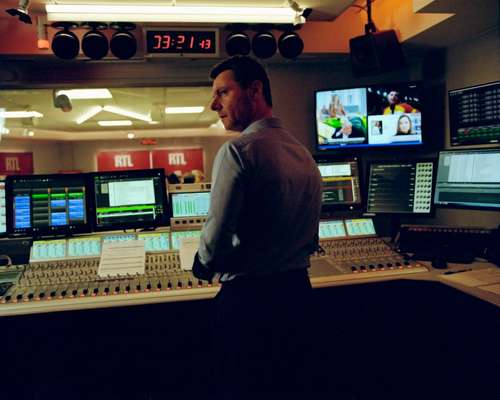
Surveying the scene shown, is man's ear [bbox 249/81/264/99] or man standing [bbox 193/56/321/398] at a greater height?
man's ear [bbox 249/81/264/99]

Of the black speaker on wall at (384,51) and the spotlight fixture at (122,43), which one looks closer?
the spotlight fixture at (122,43)

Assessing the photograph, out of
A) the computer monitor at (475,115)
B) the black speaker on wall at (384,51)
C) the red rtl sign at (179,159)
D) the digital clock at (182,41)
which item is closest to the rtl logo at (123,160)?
the red rtl sign at (179,159)

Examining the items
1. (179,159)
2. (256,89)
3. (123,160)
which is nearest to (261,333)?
(256,89)

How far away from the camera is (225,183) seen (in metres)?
1.35

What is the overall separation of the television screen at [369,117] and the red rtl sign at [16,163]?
10.6m

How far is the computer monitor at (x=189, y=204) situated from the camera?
273 centimetres

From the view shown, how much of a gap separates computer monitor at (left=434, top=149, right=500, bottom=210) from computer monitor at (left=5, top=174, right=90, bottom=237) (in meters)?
1.97

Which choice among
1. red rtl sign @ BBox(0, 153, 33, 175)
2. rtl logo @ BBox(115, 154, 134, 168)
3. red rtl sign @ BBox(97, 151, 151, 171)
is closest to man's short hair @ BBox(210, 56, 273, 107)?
red rtl sign @ BBox(0, 153, 33, 175)

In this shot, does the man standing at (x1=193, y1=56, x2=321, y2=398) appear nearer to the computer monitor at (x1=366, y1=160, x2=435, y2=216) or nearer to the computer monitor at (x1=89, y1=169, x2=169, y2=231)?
the computer monitor at (x1=89, y1=169, x2=169, y2=231)

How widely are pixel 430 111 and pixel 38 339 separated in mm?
2910

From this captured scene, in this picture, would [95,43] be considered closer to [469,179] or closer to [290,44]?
[290,44]

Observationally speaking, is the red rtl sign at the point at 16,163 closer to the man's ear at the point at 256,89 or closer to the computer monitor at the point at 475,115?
the computer monitor at the point at 475,115

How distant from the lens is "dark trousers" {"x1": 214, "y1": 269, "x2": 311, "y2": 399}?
4.67 feet

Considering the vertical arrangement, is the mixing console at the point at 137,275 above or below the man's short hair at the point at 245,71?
below
